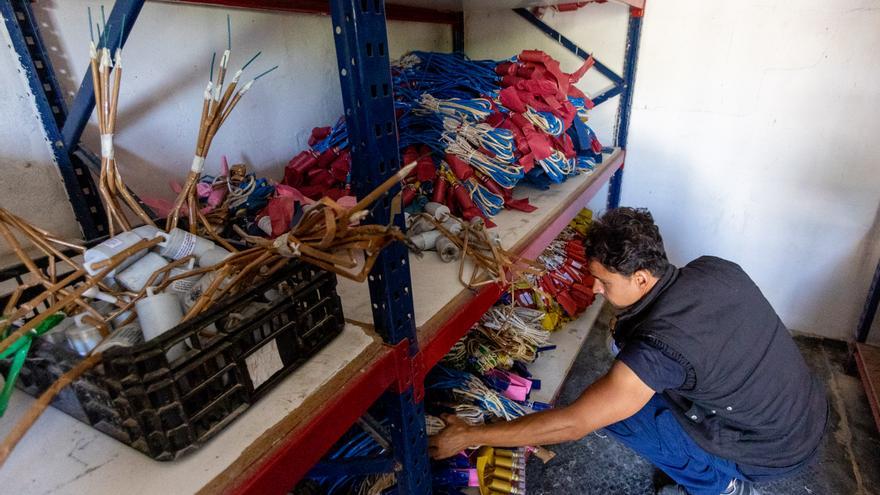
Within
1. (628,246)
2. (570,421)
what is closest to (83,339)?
(570,421)

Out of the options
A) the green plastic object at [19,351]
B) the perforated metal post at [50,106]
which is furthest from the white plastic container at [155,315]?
the perforated metal post at [50,106]

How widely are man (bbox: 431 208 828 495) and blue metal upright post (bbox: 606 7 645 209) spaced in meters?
1.01

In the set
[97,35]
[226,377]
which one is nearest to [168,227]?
[226,377]

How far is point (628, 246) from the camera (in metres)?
1.03

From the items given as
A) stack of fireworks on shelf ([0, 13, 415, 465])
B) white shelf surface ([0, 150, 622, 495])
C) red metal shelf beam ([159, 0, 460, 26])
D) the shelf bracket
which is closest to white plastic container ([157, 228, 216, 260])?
stack of fireworks on shelf ([0, 13, 415, 465])

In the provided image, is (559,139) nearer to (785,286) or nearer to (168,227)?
(168,227)

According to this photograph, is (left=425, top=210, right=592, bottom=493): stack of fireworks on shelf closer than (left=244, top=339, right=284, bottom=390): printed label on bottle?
No

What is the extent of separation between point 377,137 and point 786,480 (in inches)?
66.1

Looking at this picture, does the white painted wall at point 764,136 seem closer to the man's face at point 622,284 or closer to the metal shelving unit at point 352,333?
the man's face at point 622,284

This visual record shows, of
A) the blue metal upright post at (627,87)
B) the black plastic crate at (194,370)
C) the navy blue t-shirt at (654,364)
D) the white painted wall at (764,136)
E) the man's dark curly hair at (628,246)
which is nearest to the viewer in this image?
the black plastic crate at (194,370)

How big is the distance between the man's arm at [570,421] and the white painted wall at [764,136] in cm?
143

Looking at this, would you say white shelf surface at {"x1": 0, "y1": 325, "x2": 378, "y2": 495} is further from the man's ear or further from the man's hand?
the man's ear

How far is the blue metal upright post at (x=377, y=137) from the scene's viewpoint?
46 cm

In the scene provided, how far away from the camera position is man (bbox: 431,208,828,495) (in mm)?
925
